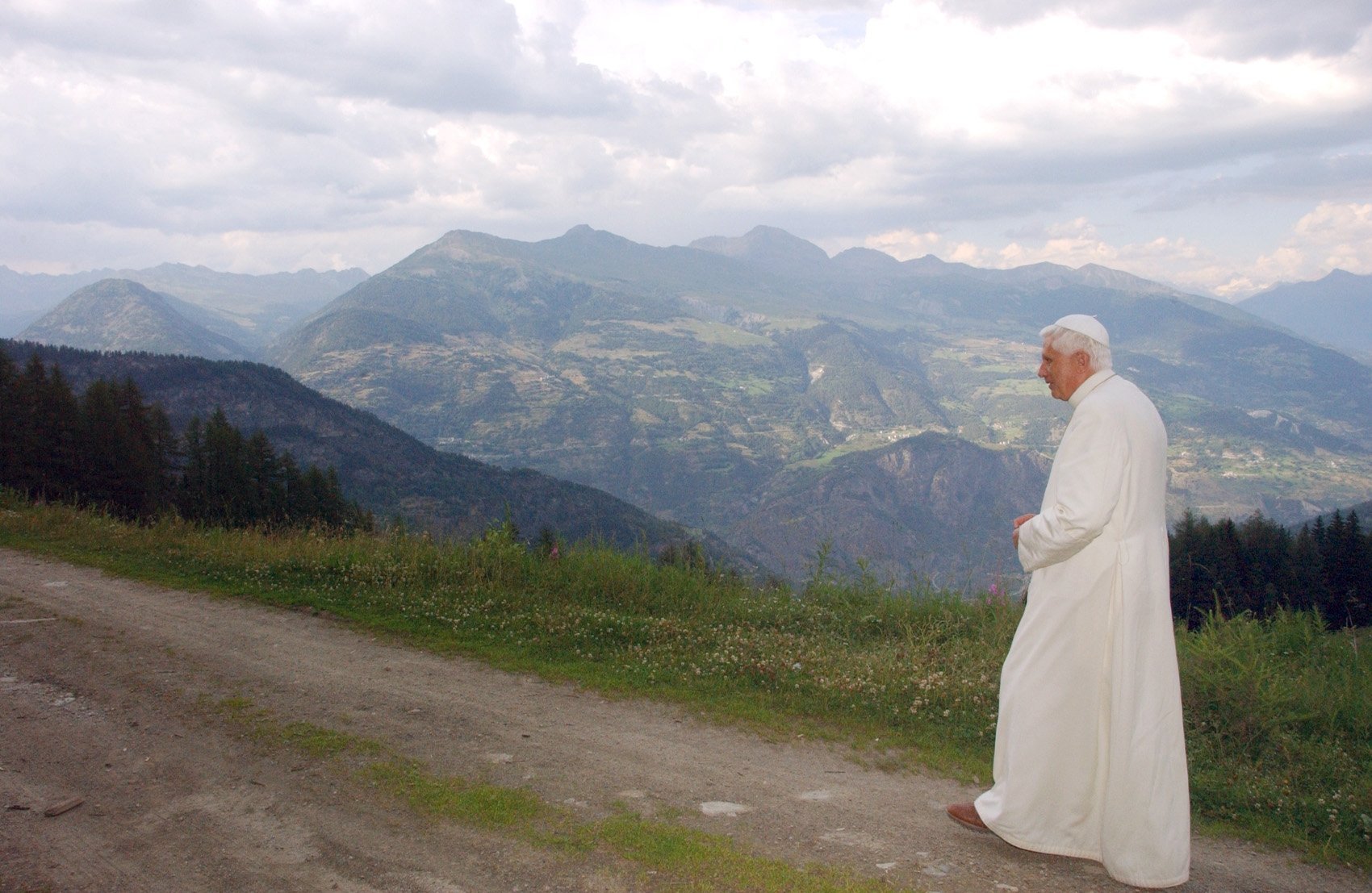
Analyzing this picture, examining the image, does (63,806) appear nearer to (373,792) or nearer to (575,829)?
(373,792)

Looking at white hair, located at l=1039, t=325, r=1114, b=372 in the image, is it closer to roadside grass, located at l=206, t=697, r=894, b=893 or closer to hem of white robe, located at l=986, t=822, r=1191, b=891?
hem of white robe, located at l=986, t=822, r=1191, b=891

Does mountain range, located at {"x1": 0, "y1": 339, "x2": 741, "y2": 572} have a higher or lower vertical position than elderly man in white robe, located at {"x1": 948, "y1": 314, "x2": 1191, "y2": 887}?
lower

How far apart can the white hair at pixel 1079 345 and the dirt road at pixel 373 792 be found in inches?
103

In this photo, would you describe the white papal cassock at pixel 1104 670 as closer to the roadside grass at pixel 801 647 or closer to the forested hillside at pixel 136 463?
the roadside grass at pixel 801 647

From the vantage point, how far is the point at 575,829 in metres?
4.41

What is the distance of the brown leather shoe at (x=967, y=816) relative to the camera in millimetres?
4586

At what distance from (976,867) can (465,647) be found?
15.7ft

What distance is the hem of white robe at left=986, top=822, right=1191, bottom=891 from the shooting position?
4.01 metres

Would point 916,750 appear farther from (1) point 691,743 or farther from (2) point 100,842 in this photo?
(2) point 100,842

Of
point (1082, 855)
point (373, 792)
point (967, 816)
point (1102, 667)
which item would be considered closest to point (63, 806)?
point (373, 792)

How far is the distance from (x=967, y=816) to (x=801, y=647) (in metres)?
3.12

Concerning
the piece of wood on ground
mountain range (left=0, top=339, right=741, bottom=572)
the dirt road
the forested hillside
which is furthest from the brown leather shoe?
mountain range (left=0, top=339, right=741, bottom=572)

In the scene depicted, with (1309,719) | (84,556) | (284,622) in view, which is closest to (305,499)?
(84,556)

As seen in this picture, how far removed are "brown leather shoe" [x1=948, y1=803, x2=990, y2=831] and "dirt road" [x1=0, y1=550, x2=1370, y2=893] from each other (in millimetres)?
65
